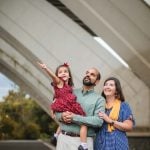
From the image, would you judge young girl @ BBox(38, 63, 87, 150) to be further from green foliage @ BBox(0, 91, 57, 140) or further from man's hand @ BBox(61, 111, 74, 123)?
green foliage @ BBox(0, 91, 57, 140)

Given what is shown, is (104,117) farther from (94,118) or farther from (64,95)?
(64,95)

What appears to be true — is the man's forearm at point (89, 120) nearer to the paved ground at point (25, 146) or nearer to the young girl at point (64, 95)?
the young girl at point (64, 95)

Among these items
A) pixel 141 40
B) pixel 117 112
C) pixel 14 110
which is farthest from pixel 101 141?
pixel 14 110

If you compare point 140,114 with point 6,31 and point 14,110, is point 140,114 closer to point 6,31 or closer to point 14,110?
point 6,31

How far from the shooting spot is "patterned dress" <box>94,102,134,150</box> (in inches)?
255

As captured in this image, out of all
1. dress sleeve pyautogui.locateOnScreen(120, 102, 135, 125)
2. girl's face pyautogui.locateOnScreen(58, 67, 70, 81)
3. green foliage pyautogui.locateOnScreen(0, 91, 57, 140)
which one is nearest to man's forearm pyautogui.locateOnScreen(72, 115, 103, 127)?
dress sleeve pyautogui.locateOnScreen(120, 102, 135, 125)

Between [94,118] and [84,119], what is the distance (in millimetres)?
103

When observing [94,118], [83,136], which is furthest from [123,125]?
[83,136]

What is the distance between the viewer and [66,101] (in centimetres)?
660

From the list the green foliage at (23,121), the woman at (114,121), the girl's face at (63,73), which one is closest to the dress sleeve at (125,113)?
the woman at (114,121)

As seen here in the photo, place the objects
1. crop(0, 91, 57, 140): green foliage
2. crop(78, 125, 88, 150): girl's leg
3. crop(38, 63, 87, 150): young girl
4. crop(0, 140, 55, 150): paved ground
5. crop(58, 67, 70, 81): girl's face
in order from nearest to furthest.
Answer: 1. crop(78, 125, 88, 150): girl's leg
2. crop(38, 63, 87, 150): young girl
3. crop(58, 67, 70, 81): girl's face
4. crop(0, 140, 55, 150): paved ground
5. crop(0, 91, 57, 140): green foliage

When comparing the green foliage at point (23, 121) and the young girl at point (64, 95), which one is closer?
the young girl at point (64, 95)

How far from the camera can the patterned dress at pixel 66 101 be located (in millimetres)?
6543

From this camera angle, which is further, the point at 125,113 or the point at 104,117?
the point at 125,113
